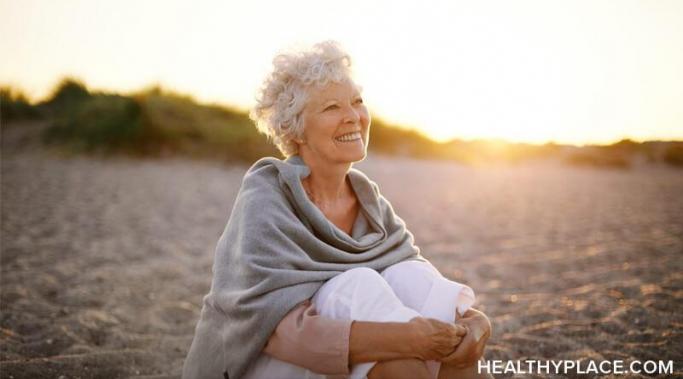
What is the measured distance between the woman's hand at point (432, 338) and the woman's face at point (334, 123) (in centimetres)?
89

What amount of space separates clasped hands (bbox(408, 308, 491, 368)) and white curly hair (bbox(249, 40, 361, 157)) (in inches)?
43.0

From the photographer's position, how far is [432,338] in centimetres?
186

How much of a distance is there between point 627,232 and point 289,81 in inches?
249

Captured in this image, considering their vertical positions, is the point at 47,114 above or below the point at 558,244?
above

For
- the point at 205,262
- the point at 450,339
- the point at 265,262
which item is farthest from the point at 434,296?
the point at 205,262

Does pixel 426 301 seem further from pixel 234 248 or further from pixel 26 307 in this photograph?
pixel 26 307

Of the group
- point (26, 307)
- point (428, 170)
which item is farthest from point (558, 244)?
point (428, 170)

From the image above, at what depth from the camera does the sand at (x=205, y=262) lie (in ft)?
11.0

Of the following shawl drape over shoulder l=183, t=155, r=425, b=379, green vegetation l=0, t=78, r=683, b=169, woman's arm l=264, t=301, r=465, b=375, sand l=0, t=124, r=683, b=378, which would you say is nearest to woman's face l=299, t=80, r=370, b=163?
shawl drape over shoulder l=183, t=155, r=425, b=379

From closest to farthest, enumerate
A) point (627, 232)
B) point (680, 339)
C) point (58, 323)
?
point (680, 339) < point (58, 323) < point (627, 232)

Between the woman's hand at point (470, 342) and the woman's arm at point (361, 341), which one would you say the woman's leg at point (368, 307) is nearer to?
the woman's arm at point (361, 341)

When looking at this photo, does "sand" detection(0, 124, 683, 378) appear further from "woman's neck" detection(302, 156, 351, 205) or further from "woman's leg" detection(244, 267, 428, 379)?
"woman's neck" detection(302, 156, 351, 205)

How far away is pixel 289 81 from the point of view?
2.46 m

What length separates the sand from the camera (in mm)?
3350
